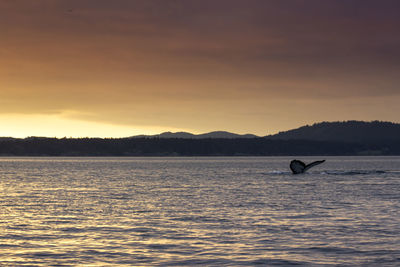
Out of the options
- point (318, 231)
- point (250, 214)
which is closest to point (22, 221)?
point (250, 214)

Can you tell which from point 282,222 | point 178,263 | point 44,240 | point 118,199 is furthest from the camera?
point 118,199

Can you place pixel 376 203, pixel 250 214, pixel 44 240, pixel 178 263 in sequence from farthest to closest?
pixel 376 203 < pixel 250 214 < pixel 44 240 < pixel 178 263

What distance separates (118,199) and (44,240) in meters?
28.1

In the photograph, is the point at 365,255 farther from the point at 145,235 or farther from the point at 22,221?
the point at 22,221

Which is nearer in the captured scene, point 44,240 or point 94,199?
point 44,240

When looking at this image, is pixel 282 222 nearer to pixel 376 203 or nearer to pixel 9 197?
pixel 376 203

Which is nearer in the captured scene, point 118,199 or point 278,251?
point 278,251

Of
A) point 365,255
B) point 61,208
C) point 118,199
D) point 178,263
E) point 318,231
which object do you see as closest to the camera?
point 178,263

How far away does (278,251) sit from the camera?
2708 cm

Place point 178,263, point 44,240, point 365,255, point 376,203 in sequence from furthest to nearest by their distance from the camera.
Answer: point 376,203, point 44,240, point 365,255, point 178,263

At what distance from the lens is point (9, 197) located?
199ft

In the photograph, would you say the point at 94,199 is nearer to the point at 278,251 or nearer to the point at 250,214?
the point at 250,214

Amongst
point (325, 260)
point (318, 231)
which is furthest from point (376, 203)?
point (325, 260)

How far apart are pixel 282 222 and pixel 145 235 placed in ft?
33.2
